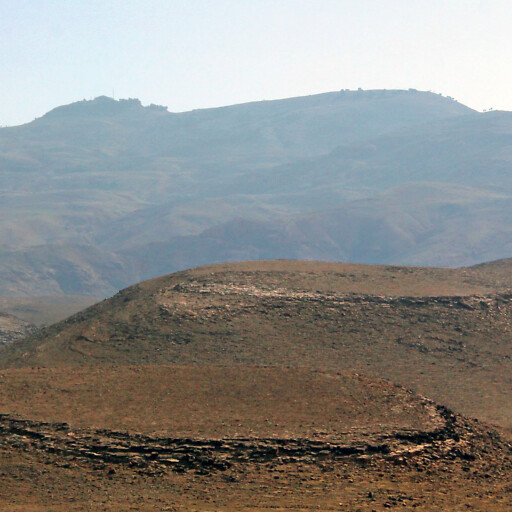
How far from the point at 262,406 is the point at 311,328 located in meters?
19.4

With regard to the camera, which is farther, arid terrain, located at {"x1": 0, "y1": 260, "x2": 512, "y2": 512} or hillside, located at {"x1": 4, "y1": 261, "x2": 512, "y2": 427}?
hillside, located at {"x1": 4, "y1": 261, "x2": 512, "y2": 427}

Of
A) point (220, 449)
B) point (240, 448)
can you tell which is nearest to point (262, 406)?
point (240, 448)

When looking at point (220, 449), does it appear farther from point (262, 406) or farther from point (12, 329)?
point (12, 329)

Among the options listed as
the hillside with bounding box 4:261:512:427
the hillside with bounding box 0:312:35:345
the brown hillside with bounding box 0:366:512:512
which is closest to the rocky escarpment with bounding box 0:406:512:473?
the brown hillside with bounding box 0:366:512:512

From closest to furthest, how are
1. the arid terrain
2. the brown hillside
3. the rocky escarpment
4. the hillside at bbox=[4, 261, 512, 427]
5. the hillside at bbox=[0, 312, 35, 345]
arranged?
the brown hillside, the arid terrain, the rocky escarpment, the hillside at bbox=[4, 261, 512, 427], the hillside at bbox=[0, 312, 35, 345]

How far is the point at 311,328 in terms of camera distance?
51312mm

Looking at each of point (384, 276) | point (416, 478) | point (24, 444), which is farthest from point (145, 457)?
point (384, 276)

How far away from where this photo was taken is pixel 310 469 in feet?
90.1

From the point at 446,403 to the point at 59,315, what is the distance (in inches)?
3330

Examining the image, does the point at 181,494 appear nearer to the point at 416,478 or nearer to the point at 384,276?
the point at 416,478

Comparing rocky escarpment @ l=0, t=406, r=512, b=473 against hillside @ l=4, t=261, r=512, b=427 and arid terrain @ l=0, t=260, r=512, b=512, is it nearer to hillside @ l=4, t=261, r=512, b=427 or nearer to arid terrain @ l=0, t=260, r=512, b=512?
arid terrain @ l=0, t=260, r=512, b=512

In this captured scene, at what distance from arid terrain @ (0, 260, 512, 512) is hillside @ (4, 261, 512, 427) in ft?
0.41

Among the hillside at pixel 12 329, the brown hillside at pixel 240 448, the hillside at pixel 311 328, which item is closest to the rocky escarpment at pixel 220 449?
the brown hillside at pixel 240 448

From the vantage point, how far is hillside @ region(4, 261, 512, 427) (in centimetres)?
4703
